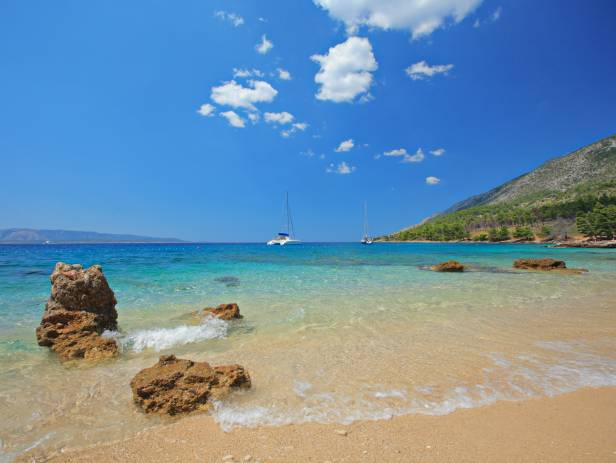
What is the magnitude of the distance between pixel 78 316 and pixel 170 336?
8.07 feet

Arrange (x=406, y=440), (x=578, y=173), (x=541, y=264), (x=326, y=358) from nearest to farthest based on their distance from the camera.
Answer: (x=406, y=440) → (x=326, y=358) → (x=541, y=264) → (x=578, y=173)

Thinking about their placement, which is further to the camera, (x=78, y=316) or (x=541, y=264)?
(x=541, y=264)

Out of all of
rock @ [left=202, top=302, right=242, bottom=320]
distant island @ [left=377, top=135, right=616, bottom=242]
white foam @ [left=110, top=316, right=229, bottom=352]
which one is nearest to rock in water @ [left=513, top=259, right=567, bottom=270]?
rock @ [left=202, top=302, right=242, bottom=320]

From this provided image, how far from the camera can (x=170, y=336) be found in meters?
7.86

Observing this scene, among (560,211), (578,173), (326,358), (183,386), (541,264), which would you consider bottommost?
(326,358)

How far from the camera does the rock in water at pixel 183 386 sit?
14.4ft

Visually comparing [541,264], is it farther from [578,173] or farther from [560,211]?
[578,173]

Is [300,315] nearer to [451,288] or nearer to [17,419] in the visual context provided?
[17,419]

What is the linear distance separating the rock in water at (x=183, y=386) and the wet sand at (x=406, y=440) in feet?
1.07

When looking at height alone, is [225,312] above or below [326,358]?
above

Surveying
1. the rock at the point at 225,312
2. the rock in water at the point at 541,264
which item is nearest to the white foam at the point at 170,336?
the rock at the point at 225,312

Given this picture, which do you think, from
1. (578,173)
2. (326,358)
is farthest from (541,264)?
(578,173)

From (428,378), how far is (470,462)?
7.33ft

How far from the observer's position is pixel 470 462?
3146 millimetres
